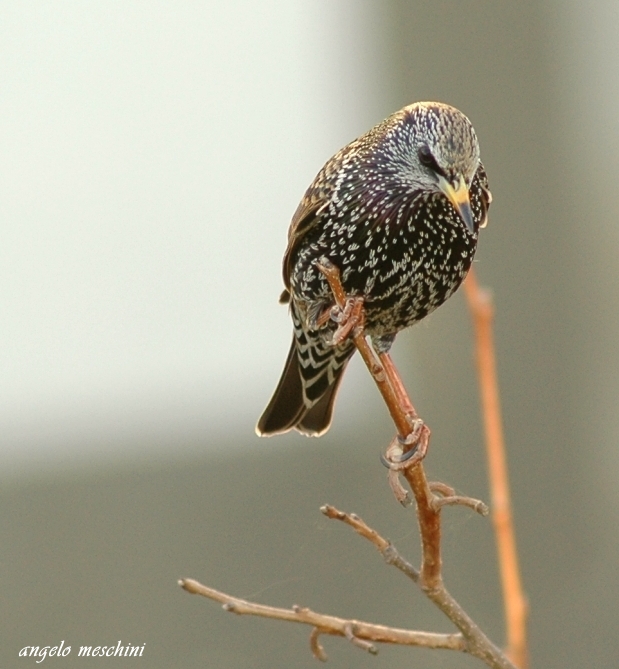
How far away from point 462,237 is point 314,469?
4.32 ft

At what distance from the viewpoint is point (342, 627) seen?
105cm

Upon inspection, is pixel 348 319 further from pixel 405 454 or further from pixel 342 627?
pixel 342 627

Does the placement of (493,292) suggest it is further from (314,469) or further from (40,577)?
(40,577)

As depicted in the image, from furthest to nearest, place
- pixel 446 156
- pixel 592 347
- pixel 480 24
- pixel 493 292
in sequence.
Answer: pixel 592 347, pixel 493 292, pixel 480 24, pixel 446 156

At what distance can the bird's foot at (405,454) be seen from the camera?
109cm

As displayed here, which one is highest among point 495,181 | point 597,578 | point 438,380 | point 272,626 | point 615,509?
point 495,181

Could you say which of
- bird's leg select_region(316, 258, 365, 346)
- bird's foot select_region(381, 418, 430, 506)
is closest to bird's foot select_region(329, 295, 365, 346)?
bird's leg select_region(316, 258, 365, 346)

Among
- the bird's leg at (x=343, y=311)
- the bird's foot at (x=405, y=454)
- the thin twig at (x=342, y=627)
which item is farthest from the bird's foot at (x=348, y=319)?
the thin twig at (x=342, y=627)

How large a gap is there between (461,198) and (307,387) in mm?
519

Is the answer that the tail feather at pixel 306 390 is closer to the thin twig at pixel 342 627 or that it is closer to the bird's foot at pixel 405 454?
the bird's foot at pixel 405 454

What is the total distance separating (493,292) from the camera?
2.54m

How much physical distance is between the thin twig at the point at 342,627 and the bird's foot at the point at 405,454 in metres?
0.13

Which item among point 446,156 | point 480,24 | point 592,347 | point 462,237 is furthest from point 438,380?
point 446,156

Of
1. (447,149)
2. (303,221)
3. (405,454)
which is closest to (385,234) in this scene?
(303,221)
